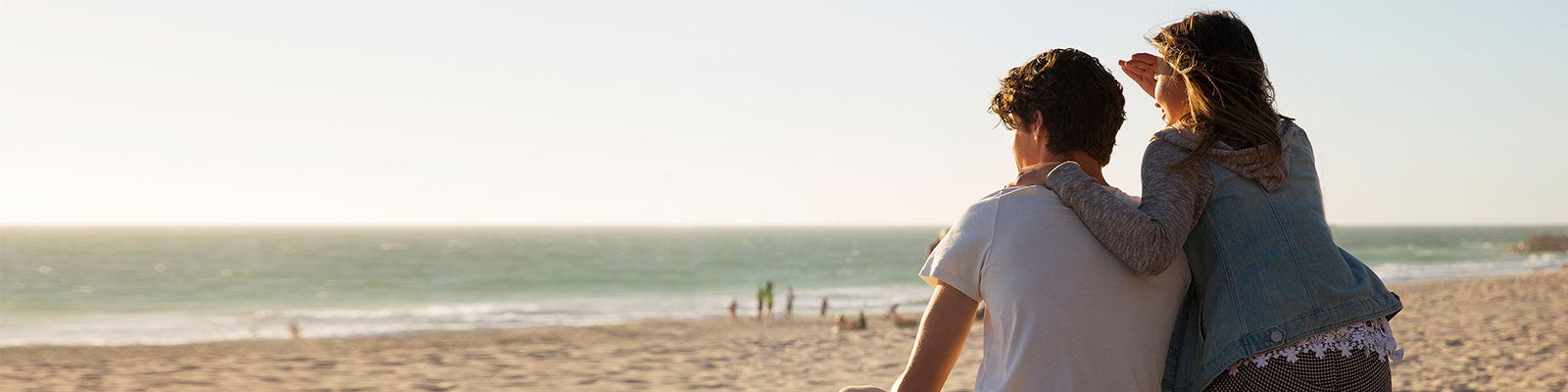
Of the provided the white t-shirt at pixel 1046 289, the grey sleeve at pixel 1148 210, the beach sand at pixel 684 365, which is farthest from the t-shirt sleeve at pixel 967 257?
the beach sand at pixel 684 365

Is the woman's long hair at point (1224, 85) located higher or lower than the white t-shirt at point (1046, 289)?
higher

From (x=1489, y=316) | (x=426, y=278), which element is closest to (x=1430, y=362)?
(x=1489, y=316)

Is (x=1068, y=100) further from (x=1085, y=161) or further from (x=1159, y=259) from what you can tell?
(x=1159, y=259)

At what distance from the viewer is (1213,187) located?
74.7 inches

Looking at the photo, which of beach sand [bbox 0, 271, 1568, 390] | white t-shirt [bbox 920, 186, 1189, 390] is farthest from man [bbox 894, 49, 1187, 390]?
beach sand [bbox 0, 271, 1568, 390]

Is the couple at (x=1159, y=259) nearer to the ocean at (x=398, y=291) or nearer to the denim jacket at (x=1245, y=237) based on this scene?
the denim jacket at (x=1245, y=237)

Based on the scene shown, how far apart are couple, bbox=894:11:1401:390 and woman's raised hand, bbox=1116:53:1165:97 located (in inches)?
8.9

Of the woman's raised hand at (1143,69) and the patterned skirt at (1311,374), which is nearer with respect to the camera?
the patterned skirt at (1311,374)

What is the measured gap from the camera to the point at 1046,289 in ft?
5.81

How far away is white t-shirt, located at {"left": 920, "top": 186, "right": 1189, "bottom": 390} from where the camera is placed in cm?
177

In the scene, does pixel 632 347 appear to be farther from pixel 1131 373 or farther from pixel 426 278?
pixel 426 278

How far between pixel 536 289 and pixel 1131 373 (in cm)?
4635

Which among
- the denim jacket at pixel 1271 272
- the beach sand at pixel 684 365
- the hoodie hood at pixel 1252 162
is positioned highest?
the hoodie hood at pixel 1252 162

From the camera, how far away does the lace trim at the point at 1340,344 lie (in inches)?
72.7
